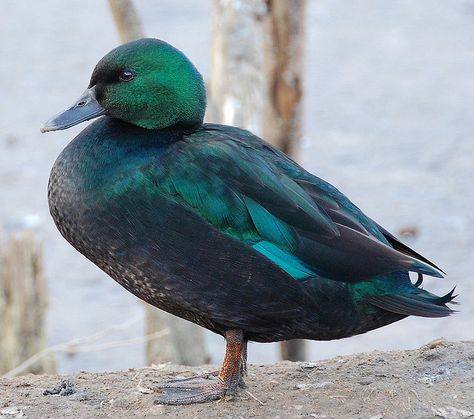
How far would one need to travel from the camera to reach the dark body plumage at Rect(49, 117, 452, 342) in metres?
4.36

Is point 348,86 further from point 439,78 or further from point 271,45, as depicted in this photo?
point 271,45

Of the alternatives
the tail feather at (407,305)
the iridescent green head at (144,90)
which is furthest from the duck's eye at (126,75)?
the tail feather at (407,305)

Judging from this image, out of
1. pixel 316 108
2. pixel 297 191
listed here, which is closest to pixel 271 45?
pixel 297 191

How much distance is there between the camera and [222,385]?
15.6 ft

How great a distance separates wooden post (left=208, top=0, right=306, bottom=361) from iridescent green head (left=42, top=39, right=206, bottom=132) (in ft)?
8.89

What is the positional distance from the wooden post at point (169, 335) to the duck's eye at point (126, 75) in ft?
9.51

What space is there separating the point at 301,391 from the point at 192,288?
0.79 metres

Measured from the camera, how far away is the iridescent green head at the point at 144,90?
4.60 m

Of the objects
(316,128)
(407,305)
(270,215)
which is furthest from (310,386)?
(316,128)

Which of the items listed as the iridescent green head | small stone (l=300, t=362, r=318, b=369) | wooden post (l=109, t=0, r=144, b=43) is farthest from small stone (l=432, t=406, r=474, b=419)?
wooden post (l=109, t=0, r=144, b=43)

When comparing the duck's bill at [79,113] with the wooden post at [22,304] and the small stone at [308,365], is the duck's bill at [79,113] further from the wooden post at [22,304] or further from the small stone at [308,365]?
the wooden post at [22,304]

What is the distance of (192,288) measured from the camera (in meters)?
4.38

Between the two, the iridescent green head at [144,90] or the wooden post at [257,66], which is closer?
the iridescent green head at [144,90]

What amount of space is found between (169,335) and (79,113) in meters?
3.29
